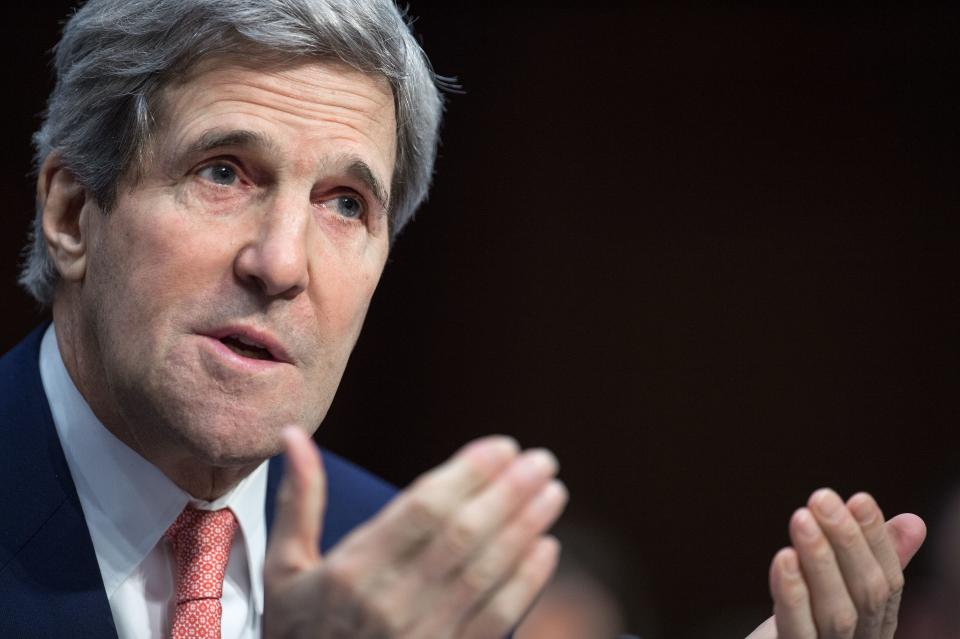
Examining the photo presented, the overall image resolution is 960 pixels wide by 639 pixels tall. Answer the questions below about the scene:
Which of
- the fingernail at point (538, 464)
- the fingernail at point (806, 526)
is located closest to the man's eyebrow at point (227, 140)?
the fingernail at point (538, 464)

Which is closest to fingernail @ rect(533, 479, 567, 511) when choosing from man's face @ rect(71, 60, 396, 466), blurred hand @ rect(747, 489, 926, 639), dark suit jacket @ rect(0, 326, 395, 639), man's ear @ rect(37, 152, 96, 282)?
blurred hand @ rect(747, 489, 926, 639)

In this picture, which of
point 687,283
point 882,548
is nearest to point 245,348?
point 882,548

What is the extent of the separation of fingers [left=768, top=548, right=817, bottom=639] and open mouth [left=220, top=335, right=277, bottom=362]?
0.70m

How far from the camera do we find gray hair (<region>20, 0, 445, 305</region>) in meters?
1.45

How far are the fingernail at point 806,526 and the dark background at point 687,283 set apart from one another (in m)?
2.84

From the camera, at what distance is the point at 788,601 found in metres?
1.31

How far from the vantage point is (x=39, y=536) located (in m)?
1.44

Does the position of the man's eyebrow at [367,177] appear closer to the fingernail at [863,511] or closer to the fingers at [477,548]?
the fingers at [477,548]

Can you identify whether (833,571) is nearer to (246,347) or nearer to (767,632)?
(767,632)

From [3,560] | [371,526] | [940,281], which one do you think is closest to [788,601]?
[371,526]

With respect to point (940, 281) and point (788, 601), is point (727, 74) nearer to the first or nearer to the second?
point (940, 281)

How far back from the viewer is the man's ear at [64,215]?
153cm

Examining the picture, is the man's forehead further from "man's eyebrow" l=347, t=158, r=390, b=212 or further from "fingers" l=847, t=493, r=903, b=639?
"fingers" l=847, t=493, r=903, b=639

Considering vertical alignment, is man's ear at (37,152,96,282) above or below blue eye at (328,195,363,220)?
below
